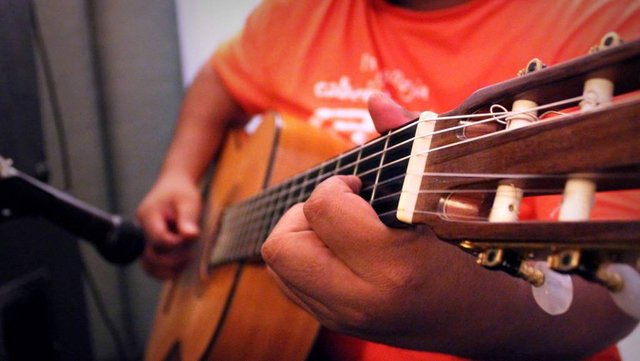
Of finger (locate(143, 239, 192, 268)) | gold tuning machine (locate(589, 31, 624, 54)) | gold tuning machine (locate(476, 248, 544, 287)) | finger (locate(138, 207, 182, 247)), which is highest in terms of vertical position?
Result: gold tuning machine (locate(589, 31, 624, 54))

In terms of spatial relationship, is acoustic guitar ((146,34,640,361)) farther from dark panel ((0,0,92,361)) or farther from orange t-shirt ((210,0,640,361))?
dark panel ((0,0,92,361))

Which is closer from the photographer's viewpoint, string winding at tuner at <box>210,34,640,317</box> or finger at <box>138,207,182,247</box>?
string winding at tuner at <box>210,34,640,317</box>

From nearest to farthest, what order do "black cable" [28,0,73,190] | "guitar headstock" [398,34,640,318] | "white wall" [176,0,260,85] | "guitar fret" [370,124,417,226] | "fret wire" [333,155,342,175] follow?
"guitar headstock" [398,34,640,318]
"guitar fret" [370,124,417,226]
"fret wire" [333,155,342,175]
"black cable" [28,0,73,190]
"white wall" [176,0,260,85]

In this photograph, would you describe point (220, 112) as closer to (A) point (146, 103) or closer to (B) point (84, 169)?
(A) point (146, 103)

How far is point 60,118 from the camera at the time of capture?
809mm

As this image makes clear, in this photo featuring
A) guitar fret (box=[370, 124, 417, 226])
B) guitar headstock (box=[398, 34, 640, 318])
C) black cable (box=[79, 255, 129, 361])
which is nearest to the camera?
guitar headstock (box=[398, 34, 640, 318])

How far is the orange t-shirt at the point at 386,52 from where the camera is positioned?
385mm

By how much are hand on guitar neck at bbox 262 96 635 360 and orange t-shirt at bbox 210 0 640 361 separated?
5 cm

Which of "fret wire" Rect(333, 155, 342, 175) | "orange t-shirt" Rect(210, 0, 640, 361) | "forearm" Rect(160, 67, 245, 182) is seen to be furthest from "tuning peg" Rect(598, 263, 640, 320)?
"forearm" Rect(160, 67, 245, 182)

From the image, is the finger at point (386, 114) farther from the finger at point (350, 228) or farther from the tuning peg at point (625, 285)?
the tuning peg at point (625, 285)

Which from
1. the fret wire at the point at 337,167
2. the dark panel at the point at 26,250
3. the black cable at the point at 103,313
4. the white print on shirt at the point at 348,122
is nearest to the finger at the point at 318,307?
the fret wire at the point at 337,167

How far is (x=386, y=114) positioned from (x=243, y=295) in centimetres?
34

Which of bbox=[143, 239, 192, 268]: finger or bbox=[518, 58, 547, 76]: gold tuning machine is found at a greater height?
bbox=[518, 58, 547, 76]: gold tuning machine

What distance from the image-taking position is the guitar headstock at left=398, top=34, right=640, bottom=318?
21 cm
